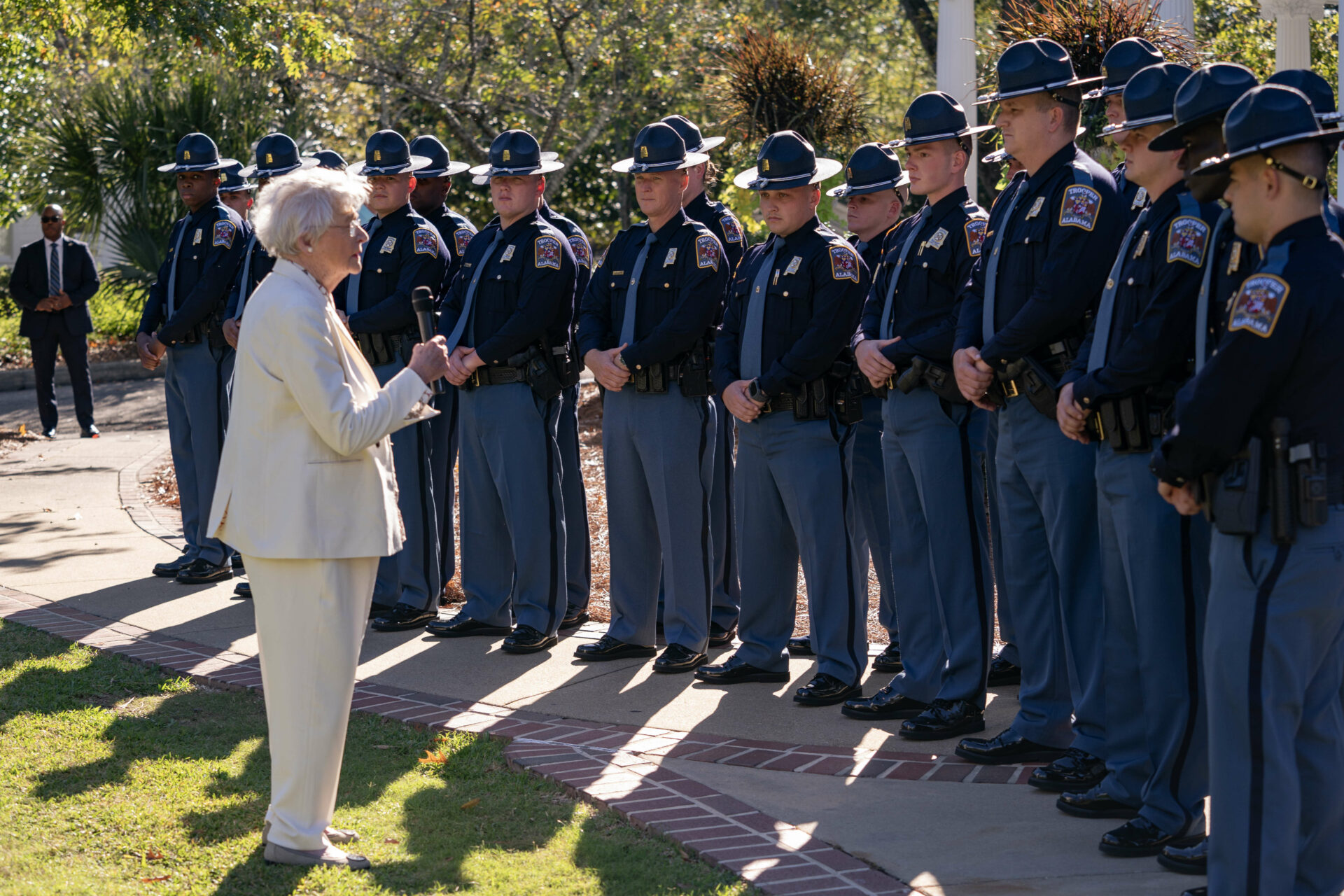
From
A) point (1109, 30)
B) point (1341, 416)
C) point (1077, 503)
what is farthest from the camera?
point (1109, 30)

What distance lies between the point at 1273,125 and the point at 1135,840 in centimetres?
209

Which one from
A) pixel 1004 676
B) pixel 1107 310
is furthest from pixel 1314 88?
pixel 1004 676

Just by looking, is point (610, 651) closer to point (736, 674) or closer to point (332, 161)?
point (736, 674)

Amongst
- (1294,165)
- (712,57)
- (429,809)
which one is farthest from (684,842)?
(712,57)

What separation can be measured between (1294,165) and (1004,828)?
219cm

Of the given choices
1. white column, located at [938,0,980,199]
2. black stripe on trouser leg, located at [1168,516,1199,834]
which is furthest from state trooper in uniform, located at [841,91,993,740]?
white column, located at [938,0,980,199]

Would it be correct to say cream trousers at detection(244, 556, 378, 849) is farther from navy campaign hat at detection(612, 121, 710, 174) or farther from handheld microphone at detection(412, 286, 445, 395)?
navy campaign hat at detection(612, 121, 710, 174)

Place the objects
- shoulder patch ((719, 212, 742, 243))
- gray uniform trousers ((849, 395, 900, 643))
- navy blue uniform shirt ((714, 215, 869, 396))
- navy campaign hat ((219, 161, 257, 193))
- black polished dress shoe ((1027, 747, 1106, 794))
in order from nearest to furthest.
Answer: black polished dress shoe ((1027, 747, 1106, 794)), navy blue uniform shirt ((714, 215, 869, 396)), gray uniform trousers ((849, 395, 900, 643)), shoulder patch ((719, 212, 742, 243)), navy campaign hat ((219, 161, 257, 193))

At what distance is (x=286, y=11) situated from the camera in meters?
12.9

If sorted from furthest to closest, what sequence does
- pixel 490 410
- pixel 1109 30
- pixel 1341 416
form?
1. pixel 1109 30
2. pixel 490 410
3. pixel 1341 416

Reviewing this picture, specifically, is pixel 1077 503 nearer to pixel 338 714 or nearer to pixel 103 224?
pixel 338 714

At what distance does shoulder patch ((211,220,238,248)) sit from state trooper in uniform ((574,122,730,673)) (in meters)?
2.87

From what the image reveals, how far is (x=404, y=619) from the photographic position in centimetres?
753

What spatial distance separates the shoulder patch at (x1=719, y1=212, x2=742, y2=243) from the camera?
23.3 feet
